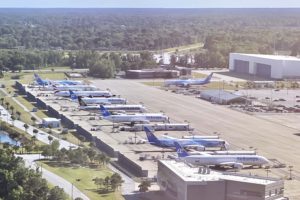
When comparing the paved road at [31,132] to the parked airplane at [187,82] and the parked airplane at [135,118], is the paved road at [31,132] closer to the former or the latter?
the parked airplane at [135,118]

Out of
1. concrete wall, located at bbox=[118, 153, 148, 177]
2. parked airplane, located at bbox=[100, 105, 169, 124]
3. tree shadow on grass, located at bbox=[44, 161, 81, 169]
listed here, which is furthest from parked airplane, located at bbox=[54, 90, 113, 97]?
tree shadow on grass, located at bbox=[44, 161, 81, 169]

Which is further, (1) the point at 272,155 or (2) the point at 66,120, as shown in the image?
(2) the point at 66,120

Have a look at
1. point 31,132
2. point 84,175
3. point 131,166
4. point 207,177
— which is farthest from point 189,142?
point 207,177

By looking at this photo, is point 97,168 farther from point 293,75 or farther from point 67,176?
point 293,75

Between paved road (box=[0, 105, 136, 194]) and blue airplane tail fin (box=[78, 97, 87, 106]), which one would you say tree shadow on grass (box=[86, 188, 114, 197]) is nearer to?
paved road (box=[0, 105, 136, 194])

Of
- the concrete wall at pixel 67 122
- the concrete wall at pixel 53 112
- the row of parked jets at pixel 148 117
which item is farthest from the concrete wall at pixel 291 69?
the concrete wall at pixel 67 122

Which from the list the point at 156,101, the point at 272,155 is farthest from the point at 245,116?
the point at 272,155
